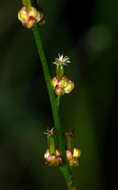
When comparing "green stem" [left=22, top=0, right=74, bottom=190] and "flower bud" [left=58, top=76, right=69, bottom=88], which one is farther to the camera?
"flower bud" [left=58, top=76, right=69, bottom=88]

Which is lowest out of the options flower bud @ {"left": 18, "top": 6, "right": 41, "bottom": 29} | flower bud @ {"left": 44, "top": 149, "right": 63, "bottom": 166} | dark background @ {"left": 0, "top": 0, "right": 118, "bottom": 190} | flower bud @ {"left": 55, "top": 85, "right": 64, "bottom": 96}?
flower bud @ {"left": 44, "top": 149, "right": 63, "bottom": 166}

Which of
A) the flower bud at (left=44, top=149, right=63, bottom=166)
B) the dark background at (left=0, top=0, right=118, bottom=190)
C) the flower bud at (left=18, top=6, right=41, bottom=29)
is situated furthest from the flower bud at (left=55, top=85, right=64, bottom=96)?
the dark background at (left=0, top=0, right=118, bottom=190)

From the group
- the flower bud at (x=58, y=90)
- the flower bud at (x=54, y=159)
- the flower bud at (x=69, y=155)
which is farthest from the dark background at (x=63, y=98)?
the flower bud at (x=58, y=90)

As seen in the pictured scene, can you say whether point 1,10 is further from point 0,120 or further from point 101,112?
point 101,112

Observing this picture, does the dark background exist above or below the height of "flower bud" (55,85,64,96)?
above

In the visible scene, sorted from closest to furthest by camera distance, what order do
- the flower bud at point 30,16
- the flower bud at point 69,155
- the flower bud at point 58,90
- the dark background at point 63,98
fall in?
the flower bud at point 30,16 → the flower bud at point 58,90 → the flower bud at point 69,155 → the dark background at point 63,98

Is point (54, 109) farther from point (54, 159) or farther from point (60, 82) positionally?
point (54, 159)

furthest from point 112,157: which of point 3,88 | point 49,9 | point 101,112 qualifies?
point 49,9

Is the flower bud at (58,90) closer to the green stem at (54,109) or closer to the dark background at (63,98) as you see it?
the green stem at (54,109)

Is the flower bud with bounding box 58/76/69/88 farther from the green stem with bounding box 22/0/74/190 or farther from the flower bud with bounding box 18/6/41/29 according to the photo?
the flower bud with bounding box 18/6/41/29
